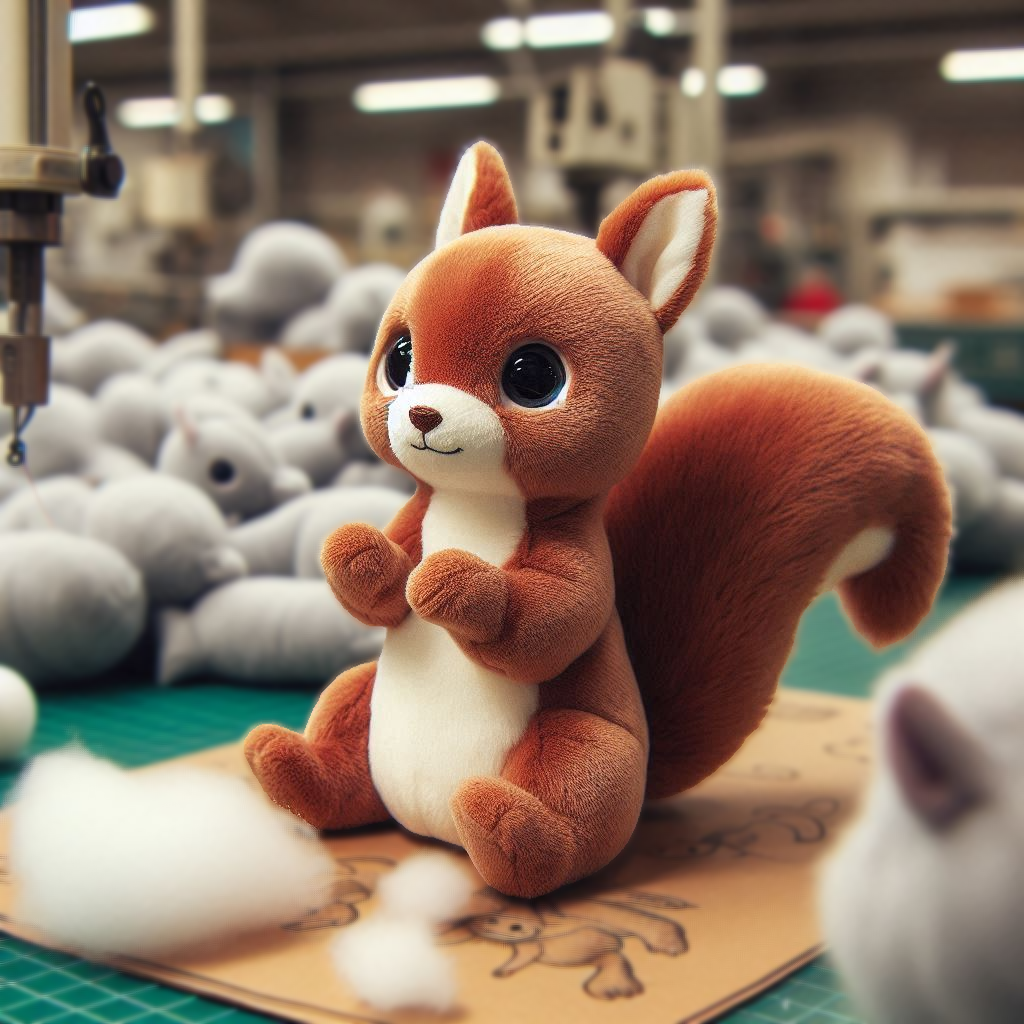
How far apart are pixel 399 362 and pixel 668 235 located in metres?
0.16

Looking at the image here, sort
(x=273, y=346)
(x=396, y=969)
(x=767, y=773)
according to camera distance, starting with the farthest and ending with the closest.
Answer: (x=273, y=346), (x=767, y=773), (x=396, y=969)

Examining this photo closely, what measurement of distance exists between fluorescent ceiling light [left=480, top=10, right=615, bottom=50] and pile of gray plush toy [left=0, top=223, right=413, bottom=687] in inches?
184

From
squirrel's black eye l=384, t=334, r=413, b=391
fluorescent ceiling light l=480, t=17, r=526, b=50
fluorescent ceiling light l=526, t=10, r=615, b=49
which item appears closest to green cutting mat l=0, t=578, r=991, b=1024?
squirrel's black eye l=384, t=334, r=413, b=391

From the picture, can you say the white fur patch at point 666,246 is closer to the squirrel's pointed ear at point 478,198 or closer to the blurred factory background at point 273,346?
the squirrel's pointed ear at point 478,198

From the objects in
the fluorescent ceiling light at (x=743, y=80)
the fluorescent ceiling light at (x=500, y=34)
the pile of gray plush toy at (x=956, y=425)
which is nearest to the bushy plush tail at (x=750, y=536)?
the pile of gray plush toy at (x=956, y=425)

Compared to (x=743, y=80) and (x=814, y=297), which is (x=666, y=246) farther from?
(x=743, y=80)

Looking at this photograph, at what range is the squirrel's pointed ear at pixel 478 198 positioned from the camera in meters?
0.79

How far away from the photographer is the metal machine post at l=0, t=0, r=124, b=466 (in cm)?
77

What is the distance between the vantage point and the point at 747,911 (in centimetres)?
71

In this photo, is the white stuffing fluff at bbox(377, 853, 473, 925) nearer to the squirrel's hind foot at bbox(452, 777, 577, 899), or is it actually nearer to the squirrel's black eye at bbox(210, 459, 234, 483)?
the squirrel's hind foot at bbox(452, 777, 577, 899)

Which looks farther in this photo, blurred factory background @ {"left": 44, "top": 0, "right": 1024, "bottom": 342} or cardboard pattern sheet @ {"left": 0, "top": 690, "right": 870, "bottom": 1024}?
blurred factory background @ {"left": 44, "top": 0, "right": 1024, "bottom": 342}

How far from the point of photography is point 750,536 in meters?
0.77

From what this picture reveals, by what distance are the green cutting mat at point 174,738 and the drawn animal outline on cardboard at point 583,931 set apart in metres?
0.06

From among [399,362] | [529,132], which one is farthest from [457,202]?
[529,132]
